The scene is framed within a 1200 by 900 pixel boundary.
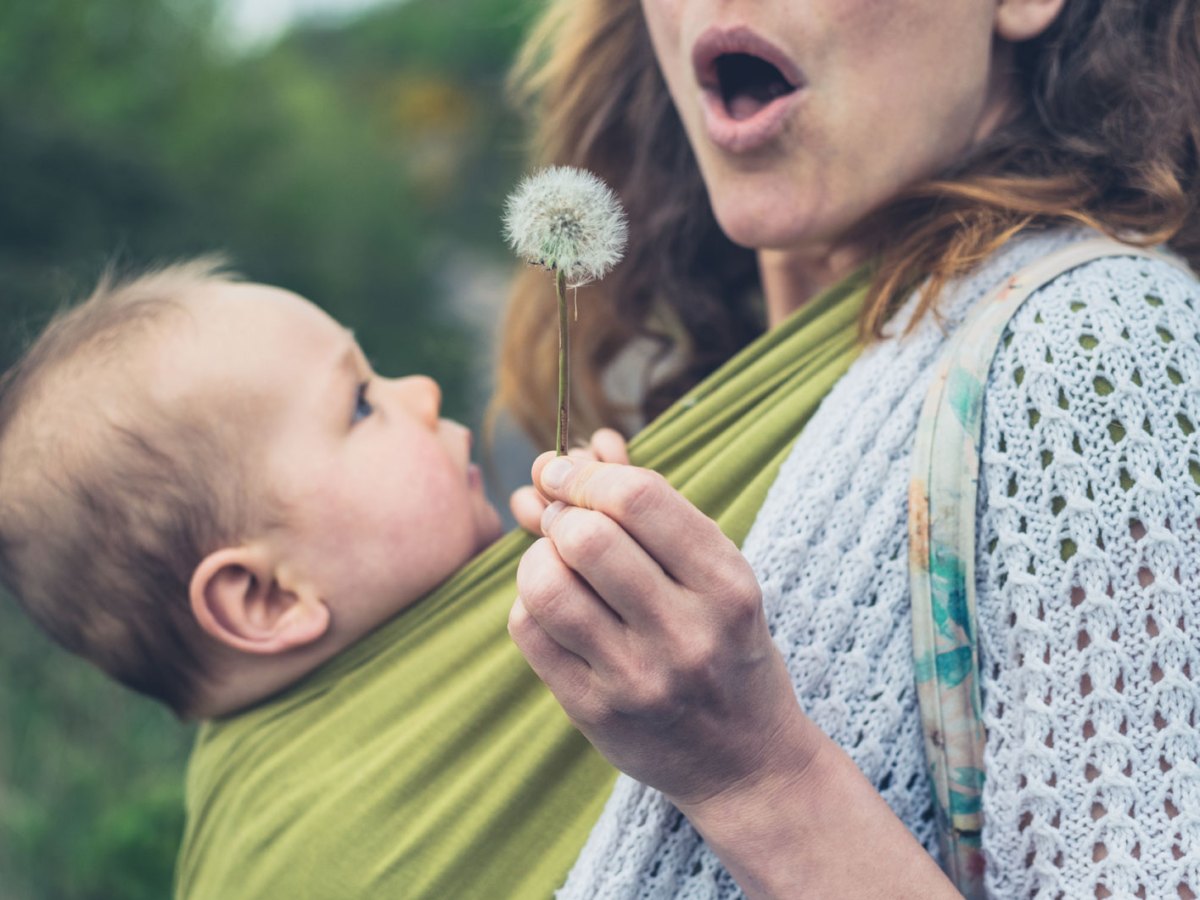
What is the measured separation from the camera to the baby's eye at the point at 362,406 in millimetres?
1821

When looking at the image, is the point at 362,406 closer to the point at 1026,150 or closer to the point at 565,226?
the point at 565,226

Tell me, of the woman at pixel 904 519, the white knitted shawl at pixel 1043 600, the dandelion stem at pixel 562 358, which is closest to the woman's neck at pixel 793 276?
the woman at pixel 904 519

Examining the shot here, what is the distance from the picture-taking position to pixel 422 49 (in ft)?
70.0

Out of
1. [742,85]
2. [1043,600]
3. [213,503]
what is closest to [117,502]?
[213,503]

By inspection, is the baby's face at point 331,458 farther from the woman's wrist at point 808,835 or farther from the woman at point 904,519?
the woman's wrist at point 808,835

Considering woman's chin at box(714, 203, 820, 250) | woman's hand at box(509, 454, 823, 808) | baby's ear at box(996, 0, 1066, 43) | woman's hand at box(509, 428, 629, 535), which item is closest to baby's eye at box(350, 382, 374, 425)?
woman's hand at box(509, 428, 629, 535)

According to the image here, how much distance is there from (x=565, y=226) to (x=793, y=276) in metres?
0.91

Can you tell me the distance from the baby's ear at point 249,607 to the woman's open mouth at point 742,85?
896 mm

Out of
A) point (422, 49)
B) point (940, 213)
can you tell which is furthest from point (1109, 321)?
point (422, 49)

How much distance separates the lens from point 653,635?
1.06 meters

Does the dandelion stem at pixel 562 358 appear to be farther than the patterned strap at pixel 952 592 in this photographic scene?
No

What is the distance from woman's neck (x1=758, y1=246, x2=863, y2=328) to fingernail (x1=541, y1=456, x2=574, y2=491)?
0.85m

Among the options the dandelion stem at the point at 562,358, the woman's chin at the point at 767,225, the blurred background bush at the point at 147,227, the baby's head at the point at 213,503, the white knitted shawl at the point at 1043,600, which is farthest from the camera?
the blurred background bush at the point at 147,227

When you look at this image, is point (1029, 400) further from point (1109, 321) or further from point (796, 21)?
point (796, 21)
